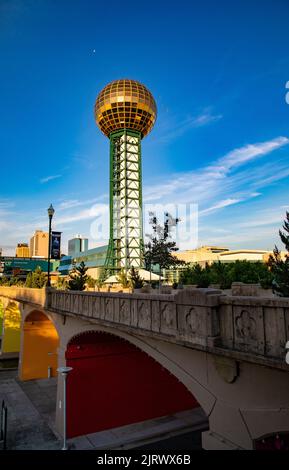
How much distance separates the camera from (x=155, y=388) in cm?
2441

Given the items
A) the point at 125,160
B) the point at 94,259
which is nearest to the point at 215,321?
the point at 125,160

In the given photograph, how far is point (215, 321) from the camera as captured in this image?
7.46 meters

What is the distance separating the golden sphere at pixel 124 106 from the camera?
273ft

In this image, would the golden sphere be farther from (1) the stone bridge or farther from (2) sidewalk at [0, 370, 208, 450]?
(1) the stone bridge

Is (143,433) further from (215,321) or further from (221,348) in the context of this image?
(215,321)

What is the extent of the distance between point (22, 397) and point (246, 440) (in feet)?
93.1

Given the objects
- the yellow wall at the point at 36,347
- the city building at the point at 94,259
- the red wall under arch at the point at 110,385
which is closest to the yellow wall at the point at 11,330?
the yellow wall at the point at 36,347

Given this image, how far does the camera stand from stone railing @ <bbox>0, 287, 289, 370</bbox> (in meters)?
6.18

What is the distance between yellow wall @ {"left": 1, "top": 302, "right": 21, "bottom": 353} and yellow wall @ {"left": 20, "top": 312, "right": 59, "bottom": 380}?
9.49 metres

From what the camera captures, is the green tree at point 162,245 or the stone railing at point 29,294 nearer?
the stone railing at point 29,294

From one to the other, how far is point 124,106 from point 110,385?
241ft

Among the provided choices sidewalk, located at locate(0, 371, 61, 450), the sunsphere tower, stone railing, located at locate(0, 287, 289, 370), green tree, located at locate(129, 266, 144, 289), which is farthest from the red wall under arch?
the sunsphere tower

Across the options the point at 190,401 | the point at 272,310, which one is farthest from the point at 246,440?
the point at 190,401

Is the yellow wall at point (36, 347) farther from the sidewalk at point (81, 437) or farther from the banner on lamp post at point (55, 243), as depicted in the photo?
the banner on lamp post at point (55, 243)
